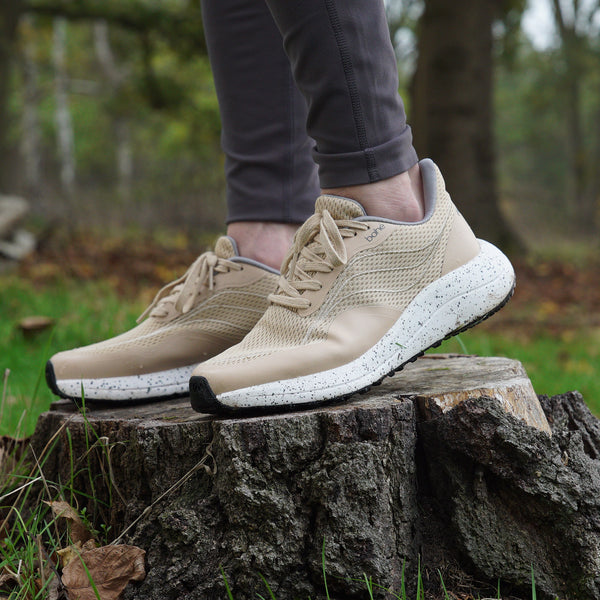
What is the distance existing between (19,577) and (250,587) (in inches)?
17.2

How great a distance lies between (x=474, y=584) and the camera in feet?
4.23

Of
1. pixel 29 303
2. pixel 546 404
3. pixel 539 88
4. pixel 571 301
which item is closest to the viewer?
pixel 546 404

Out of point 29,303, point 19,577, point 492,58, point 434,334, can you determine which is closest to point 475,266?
point 434,334

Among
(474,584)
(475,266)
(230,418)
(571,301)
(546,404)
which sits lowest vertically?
(571,301)

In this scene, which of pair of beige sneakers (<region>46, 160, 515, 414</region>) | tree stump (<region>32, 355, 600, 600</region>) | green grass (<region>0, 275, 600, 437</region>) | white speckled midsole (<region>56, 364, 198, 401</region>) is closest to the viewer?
tree stump (<region>32, 355, 600, 600</region>)

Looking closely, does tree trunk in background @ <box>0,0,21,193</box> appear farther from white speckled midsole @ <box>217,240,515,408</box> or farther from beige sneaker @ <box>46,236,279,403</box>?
white speckled midsole @ <box>217,240,515,408</box>

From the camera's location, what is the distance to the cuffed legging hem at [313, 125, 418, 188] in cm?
139

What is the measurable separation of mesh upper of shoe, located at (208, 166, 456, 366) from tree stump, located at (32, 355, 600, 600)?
19cm

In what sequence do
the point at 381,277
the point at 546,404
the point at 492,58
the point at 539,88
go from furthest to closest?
the point at 539,88 → the point at 492,58 → the point at 546,404 → the point at 381,277

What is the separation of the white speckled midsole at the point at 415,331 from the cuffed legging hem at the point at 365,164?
0.27 meters

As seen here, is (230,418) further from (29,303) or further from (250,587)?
(29,303)

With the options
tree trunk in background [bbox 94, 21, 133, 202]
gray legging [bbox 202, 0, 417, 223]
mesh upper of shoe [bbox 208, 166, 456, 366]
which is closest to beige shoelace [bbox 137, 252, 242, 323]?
gray legging [bbox 202, 0, 417, 223]

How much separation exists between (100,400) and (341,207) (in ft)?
2.42

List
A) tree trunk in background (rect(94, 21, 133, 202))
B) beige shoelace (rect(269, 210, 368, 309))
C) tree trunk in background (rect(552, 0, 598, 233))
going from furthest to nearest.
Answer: tree trunk in background (rect(94, 21, 133, 202)) < tree trunk in background (rect(552, 0, 598, 233)) < beige shoelace (rect(269, 210, 368, 309))
